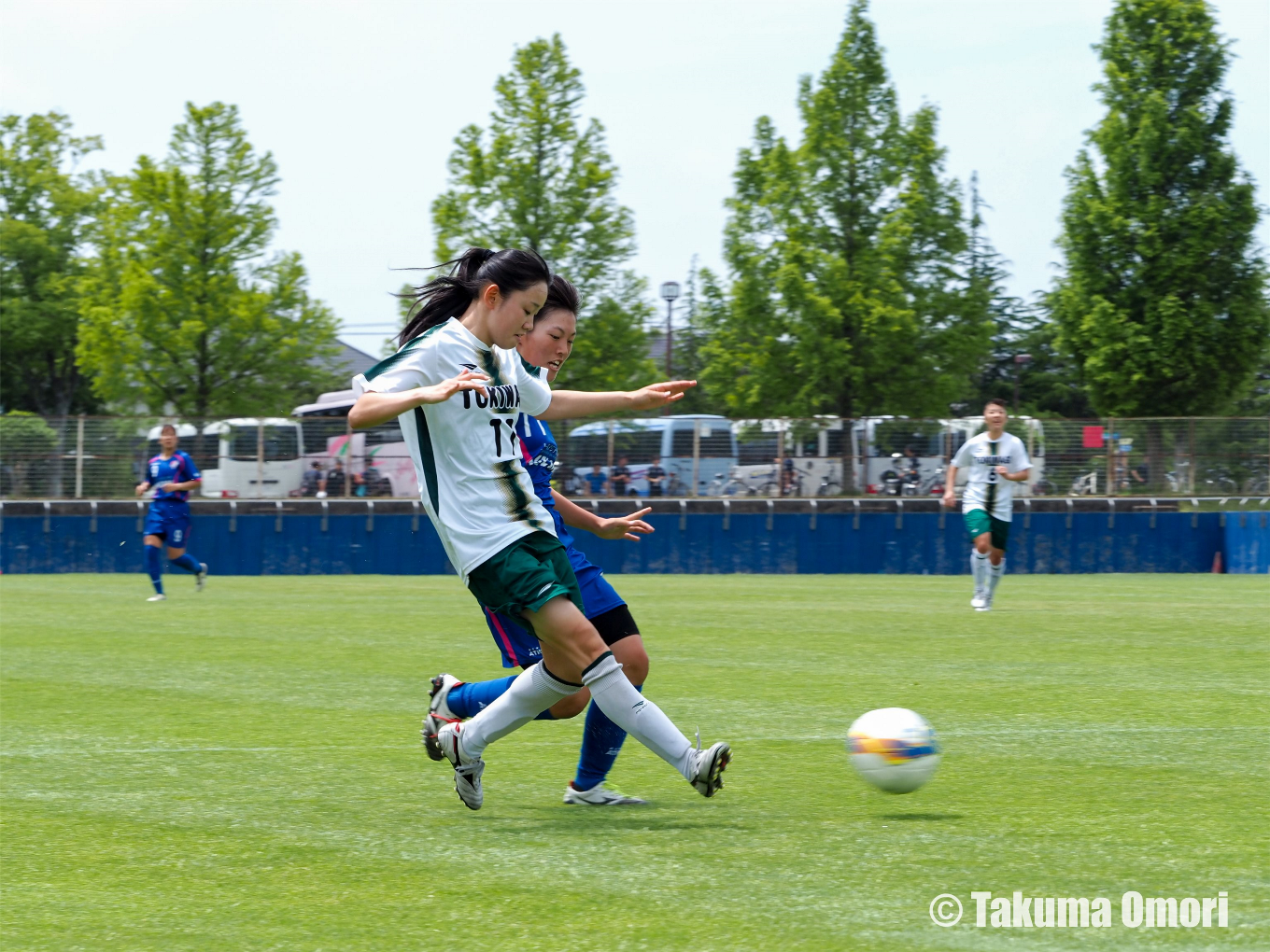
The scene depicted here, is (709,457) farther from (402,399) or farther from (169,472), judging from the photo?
(402,399)

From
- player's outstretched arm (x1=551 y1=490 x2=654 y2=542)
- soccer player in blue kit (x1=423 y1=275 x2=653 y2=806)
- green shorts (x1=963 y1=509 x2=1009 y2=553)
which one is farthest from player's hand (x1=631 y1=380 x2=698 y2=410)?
green shorts (x1=963 y1=509 x2=1009 y2=553)

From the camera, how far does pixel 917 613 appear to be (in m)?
15.8

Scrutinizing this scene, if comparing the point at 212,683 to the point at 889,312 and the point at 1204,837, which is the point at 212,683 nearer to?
the point at 1204,837

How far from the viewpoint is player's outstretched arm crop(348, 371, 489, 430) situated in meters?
4.68

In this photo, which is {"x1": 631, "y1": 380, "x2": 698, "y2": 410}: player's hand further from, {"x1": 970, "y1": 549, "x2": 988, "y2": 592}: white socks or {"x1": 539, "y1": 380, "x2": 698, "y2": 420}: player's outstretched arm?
{"x1": 970, "y1": 549, "x2": 988, "y2": 592}: white socks

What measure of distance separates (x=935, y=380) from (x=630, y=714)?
94.6 feet

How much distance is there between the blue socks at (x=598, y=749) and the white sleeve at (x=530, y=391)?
113 centimetres

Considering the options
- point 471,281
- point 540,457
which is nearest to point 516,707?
point 540,457

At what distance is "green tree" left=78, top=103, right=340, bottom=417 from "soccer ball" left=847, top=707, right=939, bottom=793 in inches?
1275

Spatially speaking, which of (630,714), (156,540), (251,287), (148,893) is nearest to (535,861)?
(630,714)

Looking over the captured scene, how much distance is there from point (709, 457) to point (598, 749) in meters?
23.2

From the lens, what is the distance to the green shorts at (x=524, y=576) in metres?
5.03

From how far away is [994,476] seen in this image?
54.1 feet

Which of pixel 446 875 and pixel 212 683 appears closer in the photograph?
pixel 446 875
